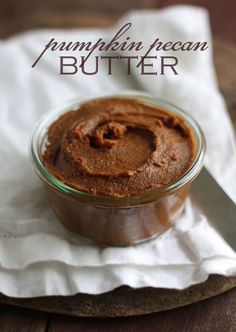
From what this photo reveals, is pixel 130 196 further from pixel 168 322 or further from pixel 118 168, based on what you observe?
pixel 168 322

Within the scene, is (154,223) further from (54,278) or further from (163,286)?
(54,278)

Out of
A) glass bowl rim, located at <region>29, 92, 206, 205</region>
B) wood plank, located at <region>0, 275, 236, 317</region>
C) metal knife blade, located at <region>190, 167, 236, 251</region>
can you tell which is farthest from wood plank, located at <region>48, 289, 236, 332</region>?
glass bowl rim, located at <region>29, 92, 206, 205</region>

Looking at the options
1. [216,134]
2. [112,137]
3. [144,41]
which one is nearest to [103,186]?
[112,137]

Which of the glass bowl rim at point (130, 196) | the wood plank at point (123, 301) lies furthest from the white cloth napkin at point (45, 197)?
the glass bowl rim at point (130, 196)

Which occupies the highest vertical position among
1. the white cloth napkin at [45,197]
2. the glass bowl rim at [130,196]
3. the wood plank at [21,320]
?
the glass bowl rim at [130,196]

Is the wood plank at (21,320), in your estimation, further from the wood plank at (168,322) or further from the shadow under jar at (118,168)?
the shadow under jar at (118,168)

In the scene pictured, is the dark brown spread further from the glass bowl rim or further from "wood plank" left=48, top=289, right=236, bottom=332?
"wood plank" left=48, top=289, right=236, bottom=332
